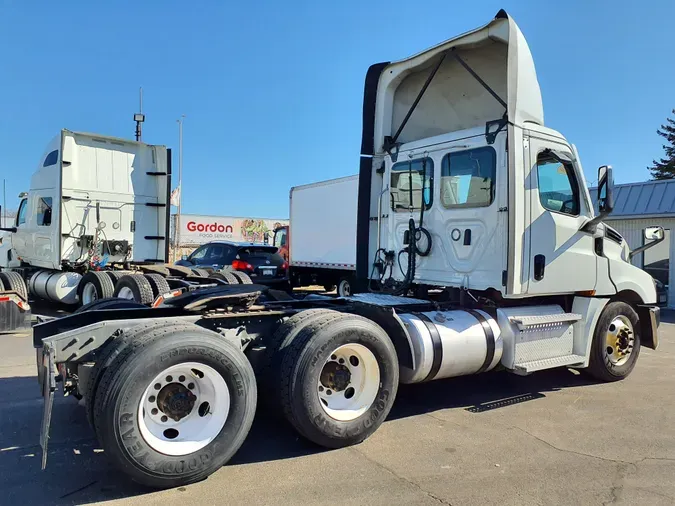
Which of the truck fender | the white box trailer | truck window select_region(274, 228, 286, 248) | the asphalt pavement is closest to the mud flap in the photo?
the asphalt pavement

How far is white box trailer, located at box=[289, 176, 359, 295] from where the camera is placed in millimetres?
15305

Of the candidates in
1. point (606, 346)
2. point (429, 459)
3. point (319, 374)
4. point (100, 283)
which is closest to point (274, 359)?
point (319, 374)

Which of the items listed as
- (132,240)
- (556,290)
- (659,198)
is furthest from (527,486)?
(659,198)

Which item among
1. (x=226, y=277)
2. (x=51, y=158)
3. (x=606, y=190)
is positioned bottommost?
(x=226, y=277)

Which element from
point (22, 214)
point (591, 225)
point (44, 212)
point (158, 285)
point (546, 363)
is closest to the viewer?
point (546, 363)

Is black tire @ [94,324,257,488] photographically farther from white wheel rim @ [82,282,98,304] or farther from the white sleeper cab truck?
white wheel rim @ [82,282,98,304]

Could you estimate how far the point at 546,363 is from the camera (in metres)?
5.73

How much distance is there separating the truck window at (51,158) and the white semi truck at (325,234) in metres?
7.06

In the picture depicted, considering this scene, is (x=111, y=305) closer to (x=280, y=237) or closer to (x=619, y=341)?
(x=619, y=341)

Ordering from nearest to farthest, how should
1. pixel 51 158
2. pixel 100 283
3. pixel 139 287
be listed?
pixel 139 287
pixel 100 283
pixel 51 158

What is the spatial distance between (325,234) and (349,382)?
11.8 meters

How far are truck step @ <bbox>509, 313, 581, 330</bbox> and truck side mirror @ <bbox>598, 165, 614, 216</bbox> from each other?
3.88ft

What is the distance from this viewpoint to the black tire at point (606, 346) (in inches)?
250

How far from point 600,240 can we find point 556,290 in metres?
0.94
